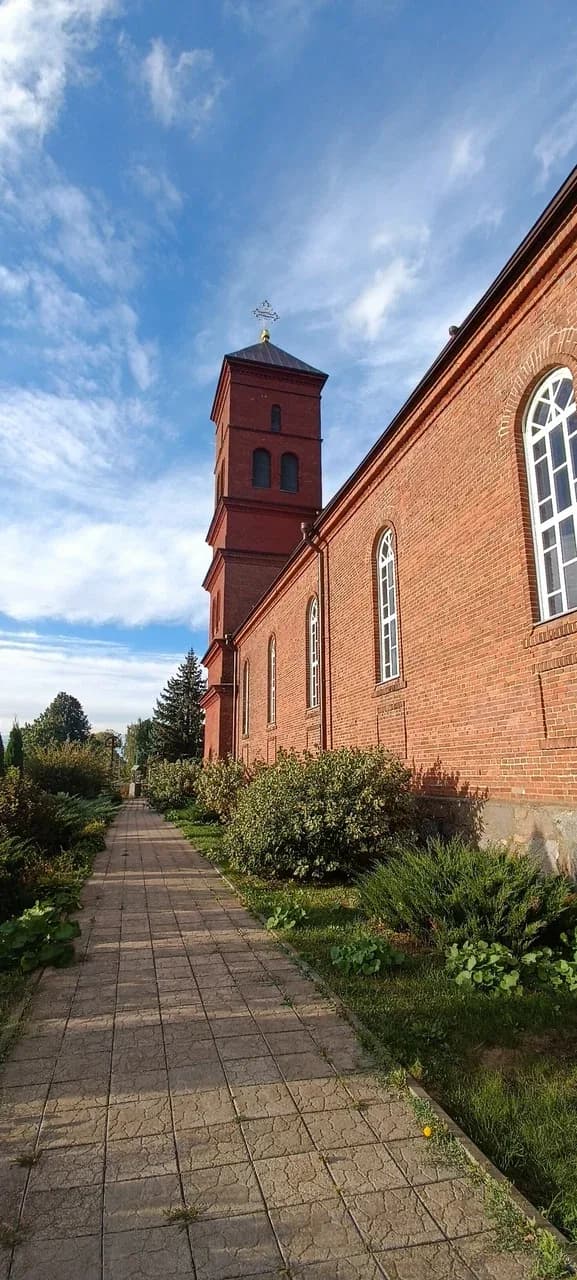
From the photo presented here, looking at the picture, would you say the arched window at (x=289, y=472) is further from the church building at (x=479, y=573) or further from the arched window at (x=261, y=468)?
the church building at (x=479, y=573)

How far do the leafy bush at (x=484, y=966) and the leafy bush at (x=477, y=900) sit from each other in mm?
133

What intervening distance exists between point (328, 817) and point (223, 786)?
24.6ft

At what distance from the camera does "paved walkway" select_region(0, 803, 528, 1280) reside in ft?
6.56

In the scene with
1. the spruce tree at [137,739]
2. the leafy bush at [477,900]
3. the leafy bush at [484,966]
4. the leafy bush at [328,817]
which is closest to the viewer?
the leafy bush at [484,966]

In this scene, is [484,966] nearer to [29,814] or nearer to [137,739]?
[29,814]

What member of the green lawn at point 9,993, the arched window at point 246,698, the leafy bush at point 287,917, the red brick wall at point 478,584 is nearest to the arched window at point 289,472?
the arched window at point 246,698

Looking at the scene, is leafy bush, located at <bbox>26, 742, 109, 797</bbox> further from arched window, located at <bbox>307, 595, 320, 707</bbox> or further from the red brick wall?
the red brick wall

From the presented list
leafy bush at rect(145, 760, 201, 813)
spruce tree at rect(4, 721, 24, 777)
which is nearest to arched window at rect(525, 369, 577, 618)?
leafy bush at rect(145, 760, 201, 813)

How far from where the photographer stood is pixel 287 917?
19.8 feet

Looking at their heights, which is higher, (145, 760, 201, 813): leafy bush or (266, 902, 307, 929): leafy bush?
(145, 760, 201, 813): leafy bush

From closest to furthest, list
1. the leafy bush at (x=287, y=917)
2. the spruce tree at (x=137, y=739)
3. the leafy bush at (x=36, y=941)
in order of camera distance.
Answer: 1. the leafy bush at (x=36, y=941)
2. the leafy bush at (x=287, y=917)
3. the spruce tree at (x=137, y=739)

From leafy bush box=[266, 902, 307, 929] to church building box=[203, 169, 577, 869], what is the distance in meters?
2.11

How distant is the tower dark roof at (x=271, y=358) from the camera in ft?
83.5

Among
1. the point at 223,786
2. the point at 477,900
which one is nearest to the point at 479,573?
the point at 477,900
